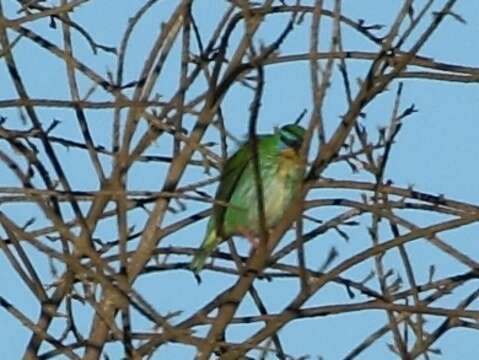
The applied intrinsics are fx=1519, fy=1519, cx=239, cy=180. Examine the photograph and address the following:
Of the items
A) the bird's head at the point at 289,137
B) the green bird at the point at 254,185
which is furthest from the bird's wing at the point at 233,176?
the bird's head at the point at 289,137

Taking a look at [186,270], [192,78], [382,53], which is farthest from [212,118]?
[382,53]

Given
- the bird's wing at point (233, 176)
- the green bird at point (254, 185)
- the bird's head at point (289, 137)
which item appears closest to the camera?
the bird's wing at point (233, 176)

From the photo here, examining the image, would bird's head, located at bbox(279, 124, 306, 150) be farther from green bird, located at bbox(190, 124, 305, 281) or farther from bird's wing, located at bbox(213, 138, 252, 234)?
bird's wing, located at bbox(213, 138, 252, 234)

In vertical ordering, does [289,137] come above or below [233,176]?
above

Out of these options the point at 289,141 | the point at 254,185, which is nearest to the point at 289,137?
the point at 289,141

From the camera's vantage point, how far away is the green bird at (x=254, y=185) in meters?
6.06

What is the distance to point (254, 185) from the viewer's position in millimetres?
6180

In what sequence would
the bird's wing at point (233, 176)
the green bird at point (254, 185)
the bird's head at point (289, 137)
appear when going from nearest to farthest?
the bird's wing at point (233, 176)
the green bird at point (254, 185)
the bird's head at point (289, 137)

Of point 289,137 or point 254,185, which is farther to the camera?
point 289,137

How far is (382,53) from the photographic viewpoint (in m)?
3.78

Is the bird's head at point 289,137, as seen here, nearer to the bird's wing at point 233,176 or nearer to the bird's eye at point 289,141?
the bird's eye at point 289,141

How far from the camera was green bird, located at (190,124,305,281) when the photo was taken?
19.9 ft

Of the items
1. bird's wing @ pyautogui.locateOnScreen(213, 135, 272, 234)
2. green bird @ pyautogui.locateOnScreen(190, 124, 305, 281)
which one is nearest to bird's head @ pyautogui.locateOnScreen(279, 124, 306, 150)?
green bird @ pyautogui.locateOnScreen(190, 124, 305, 281)

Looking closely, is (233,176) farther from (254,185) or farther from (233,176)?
(254,185)
